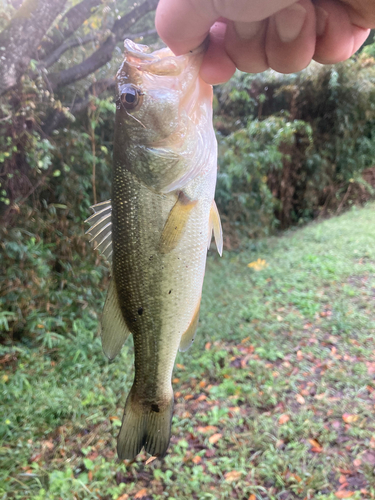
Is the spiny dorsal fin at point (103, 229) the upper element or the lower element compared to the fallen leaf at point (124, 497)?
upper

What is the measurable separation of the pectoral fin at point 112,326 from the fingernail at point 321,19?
1.32 meters

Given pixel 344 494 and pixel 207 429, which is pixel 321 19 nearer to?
pixel 344 494

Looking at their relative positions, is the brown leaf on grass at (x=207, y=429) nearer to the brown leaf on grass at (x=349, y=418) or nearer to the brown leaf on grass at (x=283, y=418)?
the brown leaf on grass at (x=283, y=418)

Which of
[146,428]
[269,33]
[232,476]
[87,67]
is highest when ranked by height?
[269,33]

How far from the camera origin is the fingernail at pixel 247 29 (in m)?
1.26

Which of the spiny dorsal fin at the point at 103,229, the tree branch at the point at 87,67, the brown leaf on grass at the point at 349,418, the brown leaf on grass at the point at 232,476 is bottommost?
the brown leaf on grass at the point at 349,418

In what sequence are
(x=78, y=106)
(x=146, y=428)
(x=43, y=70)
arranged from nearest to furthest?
(x=146, y=428)
(x=43, y=70)
(x=78, y=106)

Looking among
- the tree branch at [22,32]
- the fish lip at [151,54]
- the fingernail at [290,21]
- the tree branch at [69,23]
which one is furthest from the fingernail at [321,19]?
the tree branch at [69,23]

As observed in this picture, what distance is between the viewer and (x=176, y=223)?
1220mm

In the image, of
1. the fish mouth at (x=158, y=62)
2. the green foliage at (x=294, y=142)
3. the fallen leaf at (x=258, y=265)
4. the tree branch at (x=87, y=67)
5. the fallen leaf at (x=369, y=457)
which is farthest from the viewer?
the green foliage at (x=294, y=142)

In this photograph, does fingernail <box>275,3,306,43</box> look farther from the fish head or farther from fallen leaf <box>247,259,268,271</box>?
fallen leaf <box>247,259,268,271</box>

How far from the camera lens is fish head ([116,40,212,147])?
3.79ft

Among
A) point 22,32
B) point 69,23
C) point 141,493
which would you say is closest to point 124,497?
point 141,493

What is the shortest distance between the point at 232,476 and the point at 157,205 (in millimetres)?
2619
